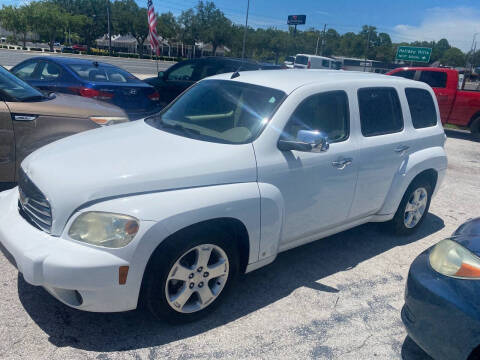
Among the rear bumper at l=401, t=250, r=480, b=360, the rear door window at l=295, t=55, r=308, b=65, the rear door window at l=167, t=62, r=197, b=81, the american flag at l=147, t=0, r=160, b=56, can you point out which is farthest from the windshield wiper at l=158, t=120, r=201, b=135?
the rear door window at l=295, t=55, r=308, b=65

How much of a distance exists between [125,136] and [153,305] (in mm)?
1393

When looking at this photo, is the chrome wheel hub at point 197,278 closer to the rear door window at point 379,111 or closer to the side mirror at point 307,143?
the side mirror at point 307,143

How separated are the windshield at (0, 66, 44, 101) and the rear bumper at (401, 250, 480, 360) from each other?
4.44 metres

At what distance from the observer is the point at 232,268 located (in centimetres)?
304

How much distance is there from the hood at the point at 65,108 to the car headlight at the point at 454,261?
13.4ft

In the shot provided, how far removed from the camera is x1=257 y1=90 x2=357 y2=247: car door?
319cm

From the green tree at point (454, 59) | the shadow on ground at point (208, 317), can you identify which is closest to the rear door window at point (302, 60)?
the shadow on ground at point (208, 317)

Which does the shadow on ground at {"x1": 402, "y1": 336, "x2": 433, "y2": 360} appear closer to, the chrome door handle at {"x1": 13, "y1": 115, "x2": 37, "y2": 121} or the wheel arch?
the wheel arch

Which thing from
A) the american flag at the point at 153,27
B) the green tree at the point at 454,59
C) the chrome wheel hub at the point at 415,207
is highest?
the green tree at the point at 454,59

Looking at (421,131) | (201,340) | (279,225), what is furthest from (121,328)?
(421,131)

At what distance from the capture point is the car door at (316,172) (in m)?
3.19

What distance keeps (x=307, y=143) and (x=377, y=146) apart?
1.20 m

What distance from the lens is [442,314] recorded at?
2295 millimetres

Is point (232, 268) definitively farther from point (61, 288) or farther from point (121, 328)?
point (61, 288)
